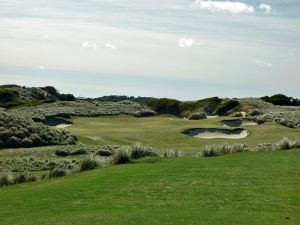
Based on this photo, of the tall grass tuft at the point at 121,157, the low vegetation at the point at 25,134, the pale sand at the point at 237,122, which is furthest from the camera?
the pale sand at the point at 237,122

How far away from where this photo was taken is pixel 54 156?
1172 inches

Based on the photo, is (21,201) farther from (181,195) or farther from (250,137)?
(250,137)

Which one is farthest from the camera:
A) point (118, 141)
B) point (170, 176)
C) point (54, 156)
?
point (118, 141)

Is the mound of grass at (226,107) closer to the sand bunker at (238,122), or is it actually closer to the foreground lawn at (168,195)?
the sand bunker at (238,122)

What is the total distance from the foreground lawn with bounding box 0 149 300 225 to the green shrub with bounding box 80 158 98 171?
4.32 feet

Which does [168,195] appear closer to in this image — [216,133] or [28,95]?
[216,133]

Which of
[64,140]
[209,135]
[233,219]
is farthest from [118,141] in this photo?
[233,219]

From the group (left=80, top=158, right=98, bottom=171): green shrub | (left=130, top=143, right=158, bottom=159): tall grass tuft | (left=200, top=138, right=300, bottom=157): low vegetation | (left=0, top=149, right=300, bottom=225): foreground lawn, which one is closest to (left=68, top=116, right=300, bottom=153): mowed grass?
(left=200, top=138, right=300, bottom=157): low vegetation

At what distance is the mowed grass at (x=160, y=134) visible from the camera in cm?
3794

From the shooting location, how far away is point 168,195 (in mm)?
14547

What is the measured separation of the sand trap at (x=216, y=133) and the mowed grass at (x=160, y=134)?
0.69m

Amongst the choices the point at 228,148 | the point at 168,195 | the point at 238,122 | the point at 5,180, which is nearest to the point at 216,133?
the point at 238,122

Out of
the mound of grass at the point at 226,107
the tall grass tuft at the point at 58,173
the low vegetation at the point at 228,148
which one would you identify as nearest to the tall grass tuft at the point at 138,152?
the low vegetation at the point at 228,148

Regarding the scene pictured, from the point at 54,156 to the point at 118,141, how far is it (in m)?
9.79
